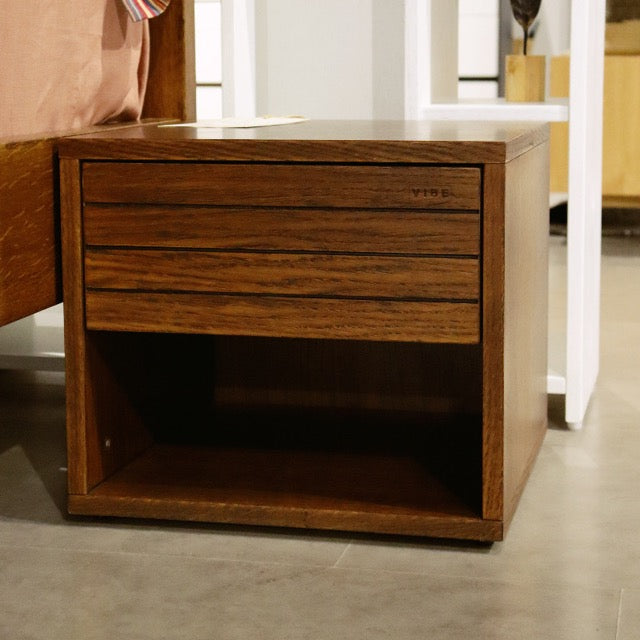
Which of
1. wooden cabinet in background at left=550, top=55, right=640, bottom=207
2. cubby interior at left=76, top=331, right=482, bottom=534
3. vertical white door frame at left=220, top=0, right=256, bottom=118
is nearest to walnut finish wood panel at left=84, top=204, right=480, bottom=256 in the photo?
cubby interior at left=76, top=331, right=482, bottom=534

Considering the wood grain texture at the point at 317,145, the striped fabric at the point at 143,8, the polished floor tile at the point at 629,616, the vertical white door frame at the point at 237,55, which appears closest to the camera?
the polished floor tile at the point at 629,616

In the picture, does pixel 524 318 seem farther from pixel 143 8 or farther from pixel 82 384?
pixel 143 8

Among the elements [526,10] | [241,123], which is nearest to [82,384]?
[241,123]

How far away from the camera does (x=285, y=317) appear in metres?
1.35

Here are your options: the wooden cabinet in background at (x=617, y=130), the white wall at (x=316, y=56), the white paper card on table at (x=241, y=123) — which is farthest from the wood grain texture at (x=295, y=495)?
the wooden cabinet in background at (x=617, y=130)

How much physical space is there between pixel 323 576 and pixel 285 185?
→ 0.42 m

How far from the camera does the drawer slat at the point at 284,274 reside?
130cm

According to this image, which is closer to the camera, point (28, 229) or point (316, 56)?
point (28, 229)

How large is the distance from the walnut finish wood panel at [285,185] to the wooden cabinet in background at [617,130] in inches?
105

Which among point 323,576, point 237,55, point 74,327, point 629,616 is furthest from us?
point 237,55

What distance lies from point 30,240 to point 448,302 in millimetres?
473

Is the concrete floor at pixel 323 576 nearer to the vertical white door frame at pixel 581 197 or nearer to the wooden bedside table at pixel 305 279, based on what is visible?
the wooden bedside table at pixel 305 279

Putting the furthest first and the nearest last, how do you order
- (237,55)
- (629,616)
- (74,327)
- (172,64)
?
(237,55) → (172,64) → (74,327) → (629,616)

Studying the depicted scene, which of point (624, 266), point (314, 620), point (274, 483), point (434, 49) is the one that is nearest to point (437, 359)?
point (274, 483)
